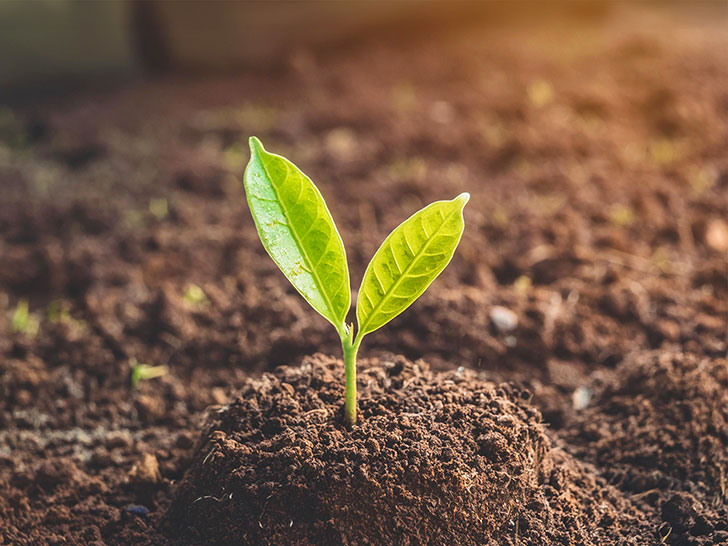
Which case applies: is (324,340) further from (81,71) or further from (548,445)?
(81,71)

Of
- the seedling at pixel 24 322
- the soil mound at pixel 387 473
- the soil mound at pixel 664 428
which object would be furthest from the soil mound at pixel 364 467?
the seedling at pixel 24 322

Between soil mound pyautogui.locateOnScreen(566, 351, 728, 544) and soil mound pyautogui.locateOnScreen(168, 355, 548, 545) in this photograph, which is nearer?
soil mound pyautogui.locateOnScreen(168, 355, 548, 545)

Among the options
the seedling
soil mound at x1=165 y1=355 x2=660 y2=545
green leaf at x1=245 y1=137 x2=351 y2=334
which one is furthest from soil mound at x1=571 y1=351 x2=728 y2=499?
the seedling

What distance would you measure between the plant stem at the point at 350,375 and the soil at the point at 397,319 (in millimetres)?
49

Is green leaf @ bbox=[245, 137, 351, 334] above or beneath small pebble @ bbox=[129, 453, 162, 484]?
above

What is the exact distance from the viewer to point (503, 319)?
6.39 feet

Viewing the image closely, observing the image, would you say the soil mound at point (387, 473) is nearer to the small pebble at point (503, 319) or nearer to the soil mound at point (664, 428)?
the soil mound at point (664, 428)

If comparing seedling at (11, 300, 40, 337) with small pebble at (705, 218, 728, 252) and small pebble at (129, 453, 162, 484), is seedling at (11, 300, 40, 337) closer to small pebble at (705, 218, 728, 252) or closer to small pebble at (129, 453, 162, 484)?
small pebble at (129, 453, 162, 484)

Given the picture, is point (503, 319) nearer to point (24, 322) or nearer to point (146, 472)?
point (146, 472)

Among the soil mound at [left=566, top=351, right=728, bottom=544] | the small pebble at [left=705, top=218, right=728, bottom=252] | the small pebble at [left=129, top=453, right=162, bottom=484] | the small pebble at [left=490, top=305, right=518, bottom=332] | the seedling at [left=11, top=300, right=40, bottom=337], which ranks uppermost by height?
the small pebble at [left=705, top=218, right=728, bottom=252]

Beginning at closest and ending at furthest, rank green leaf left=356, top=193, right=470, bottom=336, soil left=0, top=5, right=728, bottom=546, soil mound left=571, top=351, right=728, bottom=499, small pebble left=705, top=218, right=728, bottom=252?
green leaf left=356, top=193, right=470, bottom=336 → soil left=0, top=5, right=728, bottom=546 → soil mound left=571, top=351, right=728, bottom=499 → small pebble left=705, top=218, right=728, bottom=252

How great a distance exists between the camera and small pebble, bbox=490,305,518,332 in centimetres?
193

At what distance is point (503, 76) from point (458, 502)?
2.74 metres

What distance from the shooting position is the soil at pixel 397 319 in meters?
1.28
